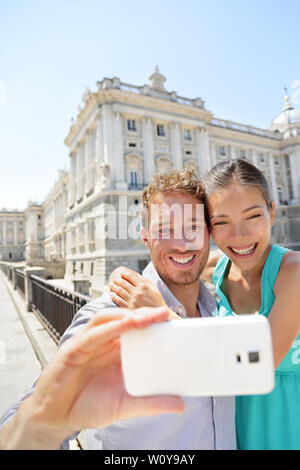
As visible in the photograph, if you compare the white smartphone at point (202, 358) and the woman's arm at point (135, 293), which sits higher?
the woman's arm at point (135, 293)

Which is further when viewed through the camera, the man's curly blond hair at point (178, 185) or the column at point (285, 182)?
the column at point (285, 182)

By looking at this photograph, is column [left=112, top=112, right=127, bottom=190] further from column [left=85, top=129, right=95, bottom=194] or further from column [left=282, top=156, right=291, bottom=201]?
column [left=282, top=156, right=291, bottom=201]

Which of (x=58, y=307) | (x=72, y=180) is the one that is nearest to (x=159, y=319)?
(x=58, y=307)

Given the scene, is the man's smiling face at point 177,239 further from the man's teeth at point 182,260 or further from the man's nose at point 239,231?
the man's nose at point 239,231

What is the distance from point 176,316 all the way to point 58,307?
3.56 m

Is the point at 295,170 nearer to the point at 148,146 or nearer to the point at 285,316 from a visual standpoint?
the point at 148,146

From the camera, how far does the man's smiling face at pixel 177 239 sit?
55.4 inches

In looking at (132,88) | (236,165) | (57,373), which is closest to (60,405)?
(57,373)

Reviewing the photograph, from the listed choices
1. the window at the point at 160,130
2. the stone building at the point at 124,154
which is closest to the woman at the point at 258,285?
the stone building at the point at 124,154

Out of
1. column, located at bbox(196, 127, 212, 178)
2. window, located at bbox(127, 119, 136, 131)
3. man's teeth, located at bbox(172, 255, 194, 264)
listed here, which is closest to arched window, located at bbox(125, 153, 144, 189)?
window, located at bbox(127, 119, 136, 131)

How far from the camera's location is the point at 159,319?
→ 640mm

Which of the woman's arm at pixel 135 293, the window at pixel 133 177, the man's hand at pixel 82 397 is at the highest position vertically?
the window at pixel 133 177

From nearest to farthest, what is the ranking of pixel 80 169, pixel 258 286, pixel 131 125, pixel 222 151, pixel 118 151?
pixel 258 286, pixel 118 151, pixel 131 125, pixel 80 169, pixel 222 151

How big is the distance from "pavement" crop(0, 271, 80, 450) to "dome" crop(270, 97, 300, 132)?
141 feet
